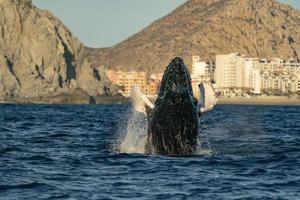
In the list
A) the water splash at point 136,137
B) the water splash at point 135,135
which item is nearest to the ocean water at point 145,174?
the water splash at point 136,137

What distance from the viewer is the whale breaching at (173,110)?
22.1 m

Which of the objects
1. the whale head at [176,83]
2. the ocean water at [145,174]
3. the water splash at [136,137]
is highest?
the whale head at [176,83]

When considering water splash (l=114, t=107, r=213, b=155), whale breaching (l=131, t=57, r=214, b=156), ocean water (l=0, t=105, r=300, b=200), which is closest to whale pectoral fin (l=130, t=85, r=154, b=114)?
whale breaching (l=131, t=57, r=214, b=156)

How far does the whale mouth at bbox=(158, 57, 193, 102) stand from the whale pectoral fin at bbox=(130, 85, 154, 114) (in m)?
0.77

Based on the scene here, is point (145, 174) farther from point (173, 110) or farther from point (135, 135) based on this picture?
point (135, 135)

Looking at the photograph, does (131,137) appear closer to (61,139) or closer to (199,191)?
(61,139)

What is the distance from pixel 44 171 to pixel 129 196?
4505 mm

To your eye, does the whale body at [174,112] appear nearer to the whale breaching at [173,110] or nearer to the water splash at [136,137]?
the whale breaching at [173,110]

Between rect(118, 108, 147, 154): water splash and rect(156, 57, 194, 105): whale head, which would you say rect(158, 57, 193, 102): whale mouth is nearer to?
rect(156, 57, 194, 105): whale head

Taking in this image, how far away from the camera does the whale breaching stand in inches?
870

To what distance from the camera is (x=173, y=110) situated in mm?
22344

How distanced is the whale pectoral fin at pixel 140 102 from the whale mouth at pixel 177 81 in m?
0.77

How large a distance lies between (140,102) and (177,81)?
1.35 meters

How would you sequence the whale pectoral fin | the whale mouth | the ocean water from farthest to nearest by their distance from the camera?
the whale pectoral fin
the whale mouth
the ocean water
